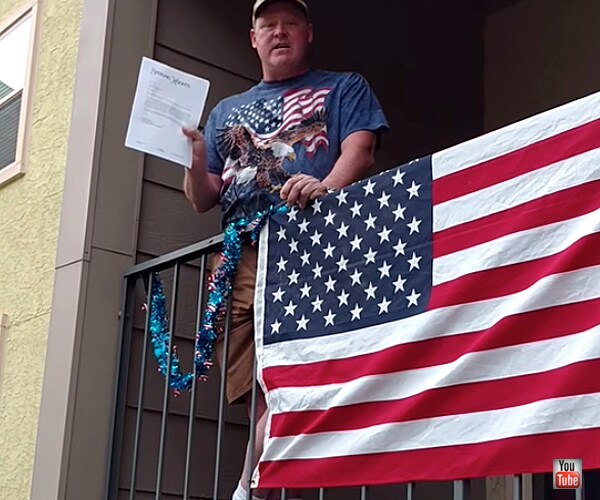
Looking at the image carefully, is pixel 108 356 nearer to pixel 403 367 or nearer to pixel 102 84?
pixel 102 84

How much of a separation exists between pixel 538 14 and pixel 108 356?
3435 millimetres

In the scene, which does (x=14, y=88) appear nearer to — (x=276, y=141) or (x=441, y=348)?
(x=276, y=141)

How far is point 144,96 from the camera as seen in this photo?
425 cm

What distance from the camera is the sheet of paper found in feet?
13.9

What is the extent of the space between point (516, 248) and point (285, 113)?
4.59 ft

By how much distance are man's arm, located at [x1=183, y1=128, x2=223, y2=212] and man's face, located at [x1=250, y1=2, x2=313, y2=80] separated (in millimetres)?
417

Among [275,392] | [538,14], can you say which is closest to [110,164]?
[275,392]

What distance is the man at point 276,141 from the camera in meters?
4.23

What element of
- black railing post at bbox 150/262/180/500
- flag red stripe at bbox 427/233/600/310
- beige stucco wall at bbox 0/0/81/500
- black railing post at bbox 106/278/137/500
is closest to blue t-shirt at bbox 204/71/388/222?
black railing post at bbox 150/262/180/500

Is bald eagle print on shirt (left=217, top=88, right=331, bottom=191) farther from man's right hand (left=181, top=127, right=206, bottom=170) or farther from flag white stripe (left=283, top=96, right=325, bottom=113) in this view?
man's right hand (left=181, top=127, right=206, bottom=170)

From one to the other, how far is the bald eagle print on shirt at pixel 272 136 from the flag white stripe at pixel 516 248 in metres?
0.97

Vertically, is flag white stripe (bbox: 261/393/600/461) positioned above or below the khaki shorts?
below

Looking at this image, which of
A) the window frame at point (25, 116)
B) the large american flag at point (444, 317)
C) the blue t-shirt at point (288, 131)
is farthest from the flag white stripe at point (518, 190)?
the window frame at point (25, 116)

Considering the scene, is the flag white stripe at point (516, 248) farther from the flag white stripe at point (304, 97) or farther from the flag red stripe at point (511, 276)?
the flag white stripe at point (304, 97)
